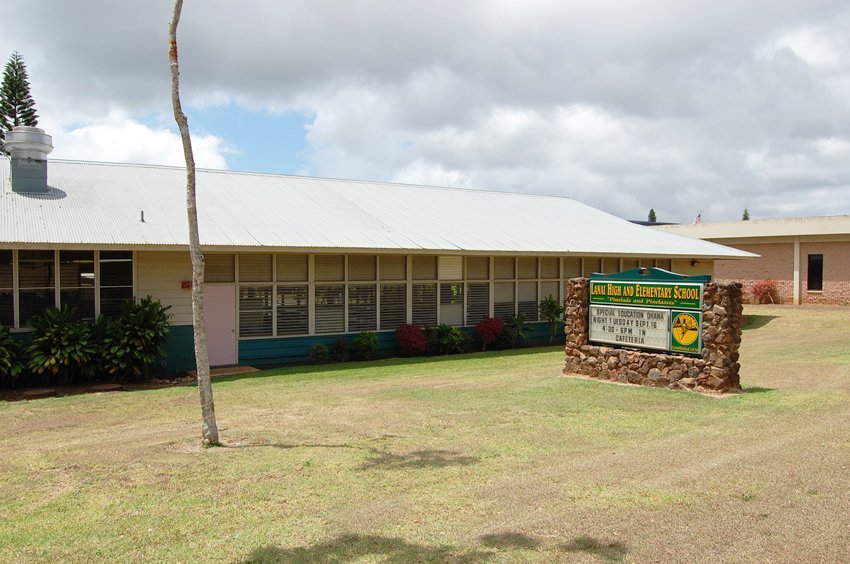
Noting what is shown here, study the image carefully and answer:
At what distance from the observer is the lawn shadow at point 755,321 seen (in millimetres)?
24547

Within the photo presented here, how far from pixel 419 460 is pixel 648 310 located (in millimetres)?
6284

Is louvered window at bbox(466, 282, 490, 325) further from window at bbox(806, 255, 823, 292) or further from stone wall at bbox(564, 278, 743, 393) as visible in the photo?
window at bbox(806, 255, 823, 292)

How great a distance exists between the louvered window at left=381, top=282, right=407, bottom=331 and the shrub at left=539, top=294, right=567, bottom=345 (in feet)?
15.4

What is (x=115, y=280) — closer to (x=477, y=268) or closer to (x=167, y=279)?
(x=167, y=279)

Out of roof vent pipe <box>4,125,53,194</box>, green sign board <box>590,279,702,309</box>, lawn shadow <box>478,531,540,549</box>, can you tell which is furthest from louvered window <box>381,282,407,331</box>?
lawn shadow <box>478,531,540,549</box>

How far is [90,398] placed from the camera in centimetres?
1186

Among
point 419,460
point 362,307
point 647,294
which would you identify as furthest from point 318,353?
point 419,460

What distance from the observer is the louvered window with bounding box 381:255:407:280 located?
18125 mm

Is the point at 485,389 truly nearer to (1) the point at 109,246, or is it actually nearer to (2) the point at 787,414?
(2) the point at 787,414

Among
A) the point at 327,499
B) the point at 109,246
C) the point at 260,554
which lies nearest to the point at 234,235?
the point at 109,246

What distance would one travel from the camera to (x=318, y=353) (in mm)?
16484

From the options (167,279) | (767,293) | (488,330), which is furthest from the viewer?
(767,293)

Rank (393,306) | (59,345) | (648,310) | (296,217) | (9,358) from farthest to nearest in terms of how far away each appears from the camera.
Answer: (393,306)
(296,217)
(59,345)
(9,358)
(648,310)

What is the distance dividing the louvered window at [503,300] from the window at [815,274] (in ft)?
53.4
